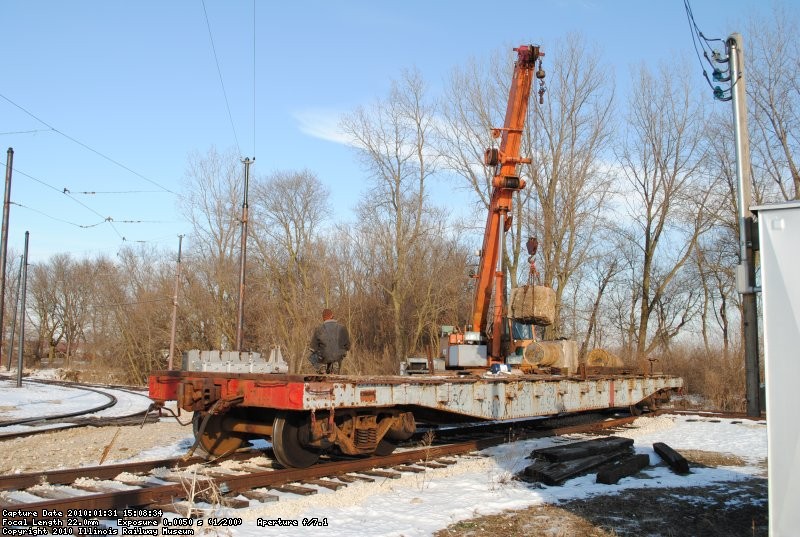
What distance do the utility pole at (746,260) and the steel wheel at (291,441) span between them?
191 inches

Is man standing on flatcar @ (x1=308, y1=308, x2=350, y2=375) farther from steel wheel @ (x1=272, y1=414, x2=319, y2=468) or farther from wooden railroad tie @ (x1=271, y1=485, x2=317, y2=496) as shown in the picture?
wooden railroad tie @ (x1=271, y1=485, x2=317, y2=496)

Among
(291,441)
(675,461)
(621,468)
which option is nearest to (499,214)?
(675,461)

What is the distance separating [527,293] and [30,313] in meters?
66.3

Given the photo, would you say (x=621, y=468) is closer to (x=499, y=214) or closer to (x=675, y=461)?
(x=675, y=461)

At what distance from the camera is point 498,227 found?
42.9 ft

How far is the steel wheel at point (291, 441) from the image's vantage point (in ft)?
25.5

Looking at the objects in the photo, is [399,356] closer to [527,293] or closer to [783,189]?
[783,189]

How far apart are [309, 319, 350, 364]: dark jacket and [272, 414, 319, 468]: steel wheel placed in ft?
5.63

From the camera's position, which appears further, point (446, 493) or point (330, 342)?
point (330, 342)

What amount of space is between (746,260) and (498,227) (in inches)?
331

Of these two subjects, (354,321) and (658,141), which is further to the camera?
(354,321)

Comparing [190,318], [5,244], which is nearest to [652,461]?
[5,244]

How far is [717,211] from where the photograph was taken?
2820 cm

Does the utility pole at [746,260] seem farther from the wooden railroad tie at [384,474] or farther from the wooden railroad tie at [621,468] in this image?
the wooden railroad tie at [384,474]
